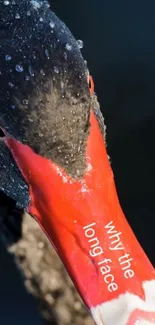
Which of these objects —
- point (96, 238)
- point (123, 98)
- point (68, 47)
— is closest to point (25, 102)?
point (68, 47)

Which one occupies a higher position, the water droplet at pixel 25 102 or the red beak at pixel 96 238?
the water droplet at pixel 25 102

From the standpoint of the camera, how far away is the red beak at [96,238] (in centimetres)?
272

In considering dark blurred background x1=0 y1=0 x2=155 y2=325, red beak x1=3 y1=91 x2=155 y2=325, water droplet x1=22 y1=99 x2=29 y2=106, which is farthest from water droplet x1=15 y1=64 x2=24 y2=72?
dark blurred background x1=0 y1=0 x2=155 y2=325

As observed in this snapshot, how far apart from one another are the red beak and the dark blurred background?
817 mm

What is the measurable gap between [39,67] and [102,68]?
1243 mm

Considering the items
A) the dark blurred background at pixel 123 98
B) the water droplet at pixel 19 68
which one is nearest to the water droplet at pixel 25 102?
the water droplet at pixel 19 68

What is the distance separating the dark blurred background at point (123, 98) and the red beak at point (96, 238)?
817 mm

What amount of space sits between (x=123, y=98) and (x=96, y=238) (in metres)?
1.21

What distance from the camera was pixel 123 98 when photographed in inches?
153

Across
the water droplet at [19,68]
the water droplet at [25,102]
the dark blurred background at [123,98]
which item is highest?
the water droplet at [19,68]

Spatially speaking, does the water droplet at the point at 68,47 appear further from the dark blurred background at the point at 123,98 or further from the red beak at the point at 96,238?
the dark blurred background at the point at 123,98

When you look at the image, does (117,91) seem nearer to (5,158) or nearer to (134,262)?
(5,158)

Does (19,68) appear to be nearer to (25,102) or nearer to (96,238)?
(25,102)

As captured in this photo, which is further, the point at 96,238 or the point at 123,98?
the point at 123,98
